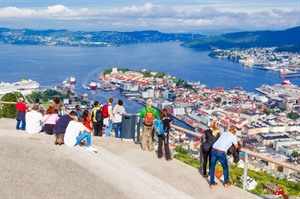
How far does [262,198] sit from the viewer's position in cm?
534

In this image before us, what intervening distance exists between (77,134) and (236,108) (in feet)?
122

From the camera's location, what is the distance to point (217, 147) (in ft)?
17.7

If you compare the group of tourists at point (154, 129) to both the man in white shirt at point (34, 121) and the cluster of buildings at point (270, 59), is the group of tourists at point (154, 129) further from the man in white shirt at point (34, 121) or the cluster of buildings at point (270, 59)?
the cluster of buildings at point (270, 59)

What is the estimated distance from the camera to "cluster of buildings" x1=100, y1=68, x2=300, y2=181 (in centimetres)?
2909

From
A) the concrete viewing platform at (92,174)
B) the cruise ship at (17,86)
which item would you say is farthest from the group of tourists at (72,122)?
the cruise ship at (17,86)

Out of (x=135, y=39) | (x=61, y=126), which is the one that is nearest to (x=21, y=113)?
(x=61, y=126)

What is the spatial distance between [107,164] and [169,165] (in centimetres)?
99

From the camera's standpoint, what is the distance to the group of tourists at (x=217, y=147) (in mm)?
5352

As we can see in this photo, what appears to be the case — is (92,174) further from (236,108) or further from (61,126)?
(236,108)

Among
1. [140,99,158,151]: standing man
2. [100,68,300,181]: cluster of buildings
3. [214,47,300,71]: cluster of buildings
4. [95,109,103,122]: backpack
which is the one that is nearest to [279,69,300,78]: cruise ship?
[214,47,300,71]: cluster of buildings

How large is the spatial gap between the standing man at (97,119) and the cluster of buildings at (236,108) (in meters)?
16.9

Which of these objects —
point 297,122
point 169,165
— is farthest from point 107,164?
point 297,122

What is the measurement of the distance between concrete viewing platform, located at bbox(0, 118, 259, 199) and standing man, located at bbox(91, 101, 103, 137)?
0.76 meters

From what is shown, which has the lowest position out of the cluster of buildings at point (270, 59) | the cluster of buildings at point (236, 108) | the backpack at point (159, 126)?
the cluster of buildings at point (236, 108)
